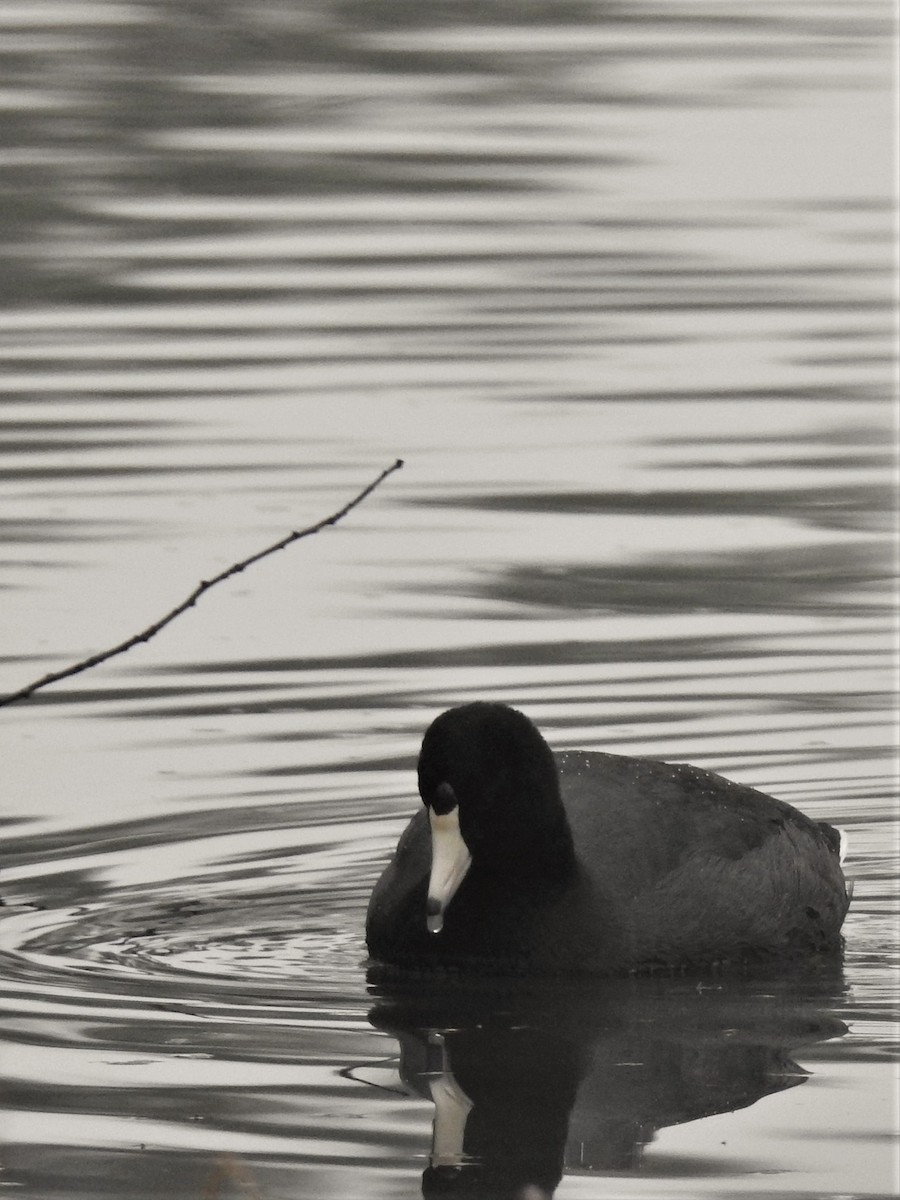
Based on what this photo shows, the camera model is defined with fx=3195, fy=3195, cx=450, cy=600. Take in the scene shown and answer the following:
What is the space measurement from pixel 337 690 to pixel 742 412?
434 cm

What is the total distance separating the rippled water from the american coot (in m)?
0.19

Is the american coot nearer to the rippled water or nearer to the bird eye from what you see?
the bird eye

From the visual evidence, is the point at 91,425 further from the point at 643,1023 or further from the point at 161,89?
the point at 161,89

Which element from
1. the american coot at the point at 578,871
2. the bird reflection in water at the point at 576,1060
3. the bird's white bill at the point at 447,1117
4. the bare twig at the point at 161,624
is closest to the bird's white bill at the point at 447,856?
the american coot at the point at 578,871

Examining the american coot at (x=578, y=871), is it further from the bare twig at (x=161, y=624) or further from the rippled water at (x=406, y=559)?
the bare twig at (x=161, y=624)

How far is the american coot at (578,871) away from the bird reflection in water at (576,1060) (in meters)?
0.11

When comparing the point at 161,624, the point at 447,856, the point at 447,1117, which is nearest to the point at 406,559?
the point at 447,856

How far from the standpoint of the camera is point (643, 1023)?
826cm

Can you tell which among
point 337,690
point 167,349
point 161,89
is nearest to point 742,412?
point 167,349

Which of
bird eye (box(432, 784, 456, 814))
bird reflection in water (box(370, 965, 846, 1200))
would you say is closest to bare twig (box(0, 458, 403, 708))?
bird reflection in water (box(370, 965, 846, 1200))

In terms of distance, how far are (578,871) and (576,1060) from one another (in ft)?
3.00

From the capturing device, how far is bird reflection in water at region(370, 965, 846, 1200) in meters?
7.14

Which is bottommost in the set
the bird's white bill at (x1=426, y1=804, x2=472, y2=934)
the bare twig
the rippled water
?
the rippled water

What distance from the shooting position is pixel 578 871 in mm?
8758
